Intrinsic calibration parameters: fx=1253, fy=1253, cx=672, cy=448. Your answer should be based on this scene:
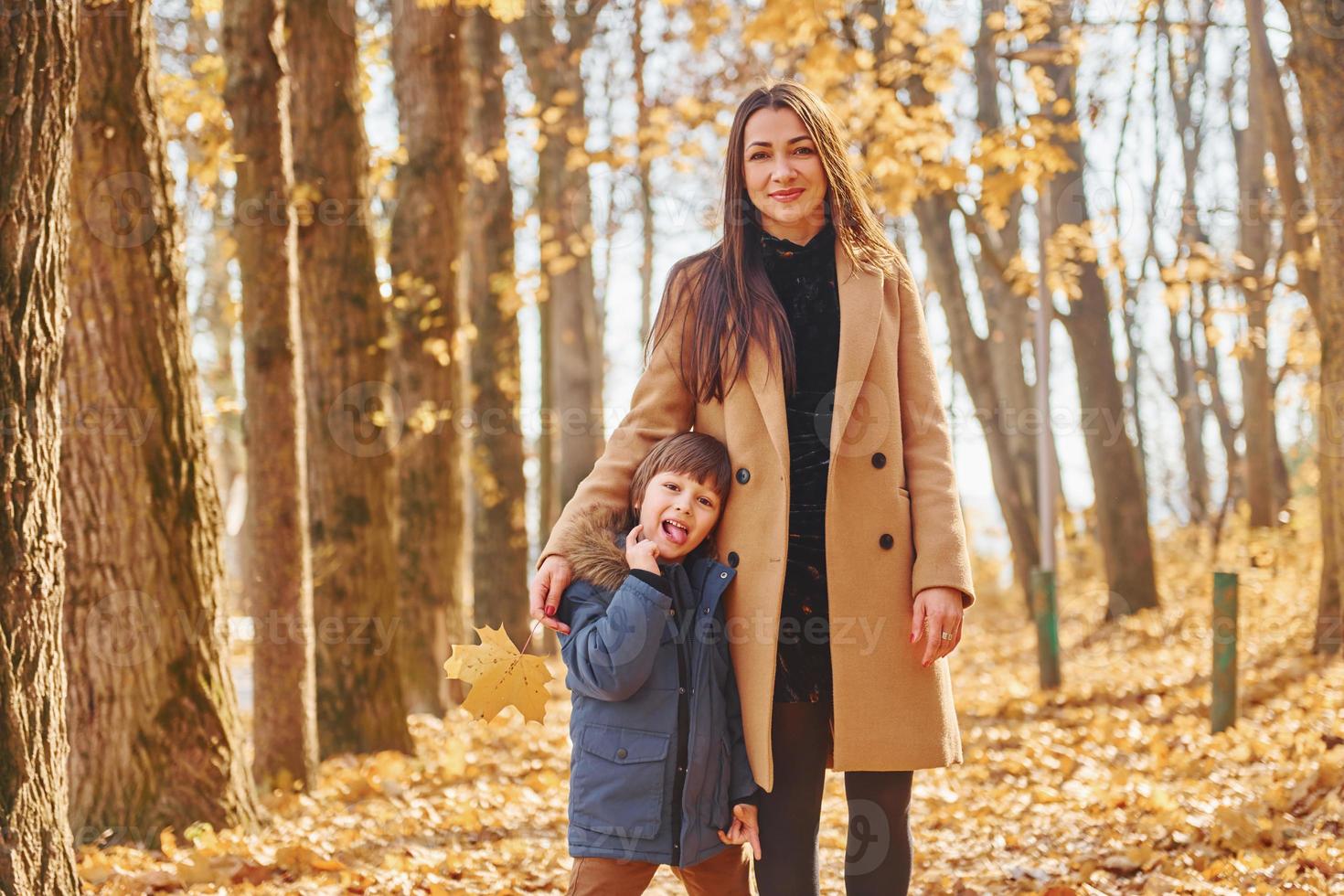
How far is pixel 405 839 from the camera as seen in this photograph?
5.13 meters

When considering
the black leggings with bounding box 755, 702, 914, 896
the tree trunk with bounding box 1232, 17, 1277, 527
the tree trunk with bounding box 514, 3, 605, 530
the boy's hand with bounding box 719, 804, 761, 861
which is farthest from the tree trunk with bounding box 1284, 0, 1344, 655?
the tree trunk with bounding box 1232, 17, 1277, 527

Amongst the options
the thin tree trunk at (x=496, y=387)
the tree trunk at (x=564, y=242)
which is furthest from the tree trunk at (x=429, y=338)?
the tree trunk at (x=564, y=242)

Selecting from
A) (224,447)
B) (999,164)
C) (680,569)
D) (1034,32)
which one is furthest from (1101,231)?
(224,447)

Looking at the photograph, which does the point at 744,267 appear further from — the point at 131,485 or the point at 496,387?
the point at 496,387

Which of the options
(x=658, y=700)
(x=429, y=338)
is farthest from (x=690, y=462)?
(x=429, y=338)

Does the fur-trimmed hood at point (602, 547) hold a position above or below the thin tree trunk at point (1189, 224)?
below

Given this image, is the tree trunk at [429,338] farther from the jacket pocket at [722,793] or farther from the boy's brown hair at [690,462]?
the jacket pocket at [722,793]

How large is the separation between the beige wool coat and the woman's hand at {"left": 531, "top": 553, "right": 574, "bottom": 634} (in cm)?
4

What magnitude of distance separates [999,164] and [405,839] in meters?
6.12

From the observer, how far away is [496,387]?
10.6 meters

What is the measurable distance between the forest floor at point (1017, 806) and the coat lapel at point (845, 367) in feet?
6.84

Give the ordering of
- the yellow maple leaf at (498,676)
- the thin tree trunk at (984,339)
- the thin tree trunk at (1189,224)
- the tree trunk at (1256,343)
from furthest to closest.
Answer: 1. the thin tree trunk at (1189,224)
2. the thin tree trunk at (984,339)
3. the tree trunk at (1256,343)
4. the yellow maple leaf at (498,676)

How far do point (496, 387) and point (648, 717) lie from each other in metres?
8.12

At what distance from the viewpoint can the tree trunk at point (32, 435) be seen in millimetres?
2895
